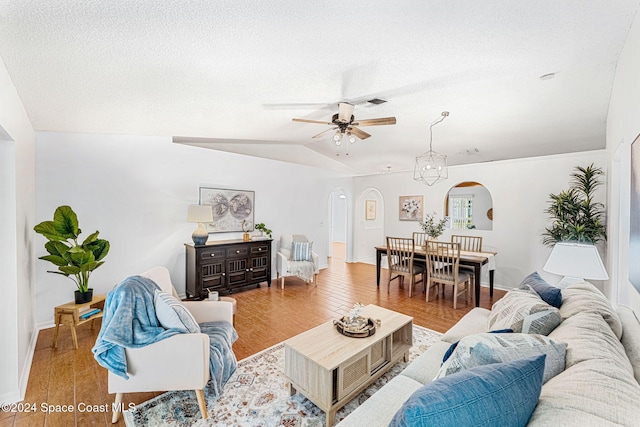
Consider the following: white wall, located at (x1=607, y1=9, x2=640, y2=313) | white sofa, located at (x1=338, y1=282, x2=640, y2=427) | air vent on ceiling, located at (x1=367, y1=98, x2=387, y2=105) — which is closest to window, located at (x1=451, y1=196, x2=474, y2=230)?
white wall, located at (x1=607, y1=9, x2=640, y2=313)

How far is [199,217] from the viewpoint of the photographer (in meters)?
4.05

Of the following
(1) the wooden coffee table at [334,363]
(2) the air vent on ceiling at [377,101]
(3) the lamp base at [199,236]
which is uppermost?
(2) the air vent on ceiling at [377,101]

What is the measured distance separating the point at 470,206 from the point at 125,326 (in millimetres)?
7020

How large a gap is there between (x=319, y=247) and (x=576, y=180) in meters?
4.73

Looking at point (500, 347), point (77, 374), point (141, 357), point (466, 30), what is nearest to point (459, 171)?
point (466, 30)

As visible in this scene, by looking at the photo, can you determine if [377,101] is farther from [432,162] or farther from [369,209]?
[369,209]

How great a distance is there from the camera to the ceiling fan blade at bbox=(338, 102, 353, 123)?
2748 millimetres

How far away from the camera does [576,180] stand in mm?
4238

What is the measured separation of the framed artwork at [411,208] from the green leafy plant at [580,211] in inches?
88.9

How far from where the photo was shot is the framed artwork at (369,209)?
746cm

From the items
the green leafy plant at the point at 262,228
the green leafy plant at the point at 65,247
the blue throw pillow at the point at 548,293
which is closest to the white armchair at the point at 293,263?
the green leafy plant at the point at 262,228

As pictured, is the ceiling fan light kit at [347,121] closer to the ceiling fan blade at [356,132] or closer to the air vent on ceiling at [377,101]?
the ceiling fan blade at [356,132]

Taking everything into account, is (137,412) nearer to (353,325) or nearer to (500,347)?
(353,325)

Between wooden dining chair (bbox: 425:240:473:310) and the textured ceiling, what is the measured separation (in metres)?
1.81
